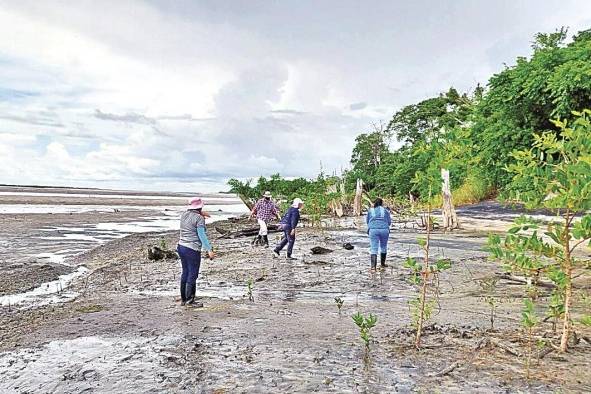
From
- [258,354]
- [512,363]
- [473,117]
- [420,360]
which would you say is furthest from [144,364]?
[473,117]

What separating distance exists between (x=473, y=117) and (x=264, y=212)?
19478 mm

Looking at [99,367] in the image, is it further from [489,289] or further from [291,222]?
→ [291,222]

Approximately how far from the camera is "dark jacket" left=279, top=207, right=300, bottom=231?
1506cm

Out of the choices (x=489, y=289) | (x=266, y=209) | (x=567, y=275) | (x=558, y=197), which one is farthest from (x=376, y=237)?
(x=558, y=197)

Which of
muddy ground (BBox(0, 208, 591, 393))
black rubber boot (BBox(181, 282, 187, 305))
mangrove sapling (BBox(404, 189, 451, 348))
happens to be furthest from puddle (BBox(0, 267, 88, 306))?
mangrove sapling (BBox(404, 189, 451, 348))

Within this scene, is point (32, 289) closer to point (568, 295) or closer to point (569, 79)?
point (568, 295)

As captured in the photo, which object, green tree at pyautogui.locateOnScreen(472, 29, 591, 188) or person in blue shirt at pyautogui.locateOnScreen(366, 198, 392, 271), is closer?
person in blue shirt at pyautogui.locateOnScreen(366, 198, 392, 271)

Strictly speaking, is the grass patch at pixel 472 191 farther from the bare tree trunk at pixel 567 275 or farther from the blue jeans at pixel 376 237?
the bare tree trunk at pixel 567 275

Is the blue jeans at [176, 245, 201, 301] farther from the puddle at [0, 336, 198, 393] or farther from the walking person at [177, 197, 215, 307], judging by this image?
the puddle at [0, 336, 198, 393]

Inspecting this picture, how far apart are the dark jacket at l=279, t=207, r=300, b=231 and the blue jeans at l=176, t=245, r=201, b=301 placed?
5.86 m

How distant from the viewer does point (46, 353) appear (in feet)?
21.5

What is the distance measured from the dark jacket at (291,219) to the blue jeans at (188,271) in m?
5.86

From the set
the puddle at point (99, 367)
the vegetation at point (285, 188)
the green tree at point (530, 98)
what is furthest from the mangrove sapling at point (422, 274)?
the vegetation at point (285, 188)

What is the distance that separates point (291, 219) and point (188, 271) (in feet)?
20.7
